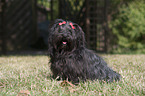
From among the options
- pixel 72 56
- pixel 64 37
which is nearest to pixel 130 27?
pixel 72 56

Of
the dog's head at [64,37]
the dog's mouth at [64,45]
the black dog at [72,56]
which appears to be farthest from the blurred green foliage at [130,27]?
the dog's mouth at [64,45]

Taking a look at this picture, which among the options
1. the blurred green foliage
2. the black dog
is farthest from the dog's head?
the blurred green foliage

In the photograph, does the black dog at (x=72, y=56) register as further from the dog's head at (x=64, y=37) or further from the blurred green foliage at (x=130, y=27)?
the blurred green foliage at (x=130, y=27)

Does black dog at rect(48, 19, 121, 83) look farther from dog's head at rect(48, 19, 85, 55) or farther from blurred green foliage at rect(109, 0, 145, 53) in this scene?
blurred green foliage at rect(109, 0, 145, 53)

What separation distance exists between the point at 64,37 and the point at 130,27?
7.87m

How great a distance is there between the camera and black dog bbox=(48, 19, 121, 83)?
3117 mm

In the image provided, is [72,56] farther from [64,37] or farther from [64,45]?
[64,37]

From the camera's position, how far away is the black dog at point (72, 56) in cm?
312

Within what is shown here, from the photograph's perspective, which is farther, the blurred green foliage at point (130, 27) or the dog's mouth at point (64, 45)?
the blurred green foliage at point (130, 27)

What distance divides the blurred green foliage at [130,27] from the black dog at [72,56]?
23.6 ft

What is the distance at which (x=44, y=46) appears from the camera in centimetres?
1268

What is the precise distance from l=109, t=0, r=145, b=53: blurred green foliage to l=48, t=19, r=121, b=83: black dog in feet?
23.6

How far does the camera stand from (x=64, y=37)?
3078 millimetres

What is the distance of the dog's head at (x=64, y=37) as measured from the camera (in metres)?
3.07
